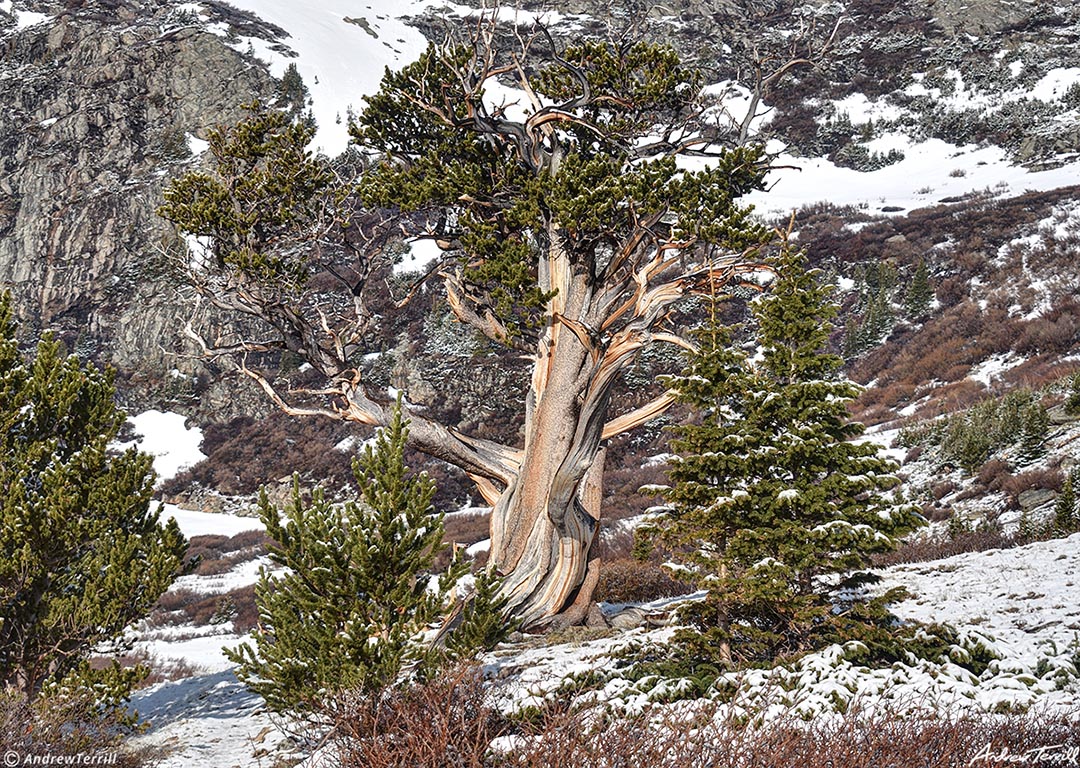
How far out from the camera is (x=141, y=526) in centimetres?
724

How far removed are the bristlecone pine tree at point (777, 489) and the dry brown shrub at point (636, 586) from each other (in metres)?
6.23

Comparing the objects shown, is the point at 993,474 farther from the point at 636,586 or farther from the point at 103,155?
the point at 103,155

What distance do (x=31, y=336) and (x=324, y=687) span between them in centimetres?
4205

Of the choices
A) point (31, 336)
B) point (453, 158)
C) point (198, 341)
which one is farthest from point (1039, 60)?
point (31, 336)

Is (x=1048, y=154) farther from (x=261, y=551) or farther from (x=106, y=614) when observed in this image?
(x=106, y=614)

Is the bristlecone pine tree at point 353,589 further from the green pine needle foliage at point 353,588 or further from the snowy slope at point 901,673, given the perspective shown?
the snowy slope at point 901,673

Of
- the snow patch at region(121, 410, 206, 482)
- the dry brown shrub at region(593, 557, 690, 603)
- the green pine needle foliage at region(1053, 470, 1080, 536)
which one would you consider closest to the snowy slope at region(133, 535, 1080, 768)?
the green pine needle foliage at region(1053, 470, 1080, 536)

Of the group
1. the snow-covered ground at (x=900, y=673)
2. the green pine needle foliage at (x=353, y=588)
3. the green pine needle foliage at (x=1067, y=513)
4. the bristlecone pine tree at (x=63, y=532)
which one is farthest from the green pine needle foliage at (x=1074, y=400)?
the bristlecone pine tree at (x=63, y=532)

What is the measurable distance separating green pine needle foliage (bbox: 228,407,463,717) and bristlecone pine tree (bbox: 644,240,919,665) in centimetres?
230

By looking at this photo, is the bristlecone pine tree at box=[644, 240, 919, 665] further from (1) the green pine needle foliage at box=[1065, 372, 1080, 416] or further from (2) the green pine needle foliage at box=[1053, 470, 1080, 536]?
(1) the green pine needle foliage at box=[1065, 372, 1080, 416]

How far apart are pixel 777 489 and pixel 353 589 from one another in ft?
11.4

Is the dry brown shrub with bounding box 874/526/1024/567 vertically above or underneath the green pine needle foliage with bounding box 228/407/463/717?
underneath

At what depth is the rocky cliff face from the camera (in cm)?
3988

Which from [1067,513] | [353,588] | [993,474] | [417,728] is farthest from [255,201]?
[993,474]
